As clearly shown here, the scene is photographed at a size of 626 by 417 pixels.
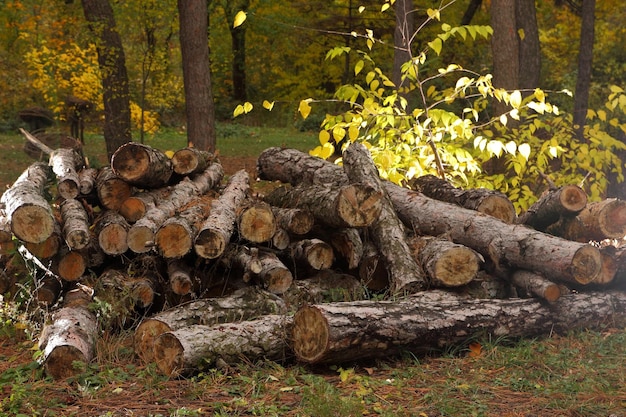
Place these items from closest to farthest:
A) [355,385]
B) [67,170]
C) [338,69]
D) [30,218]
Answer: [355,385], [30,218], [67,170], [338,69]

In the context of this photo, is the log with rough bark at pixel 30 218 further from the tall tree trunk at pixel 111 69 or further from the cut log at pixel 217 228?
the tall tree trunk at pixel 111 69

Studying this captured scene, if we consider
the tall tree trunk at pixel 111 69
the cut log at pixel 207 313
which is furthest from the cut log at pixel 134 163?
the tall tree trunk at pixel 111 69

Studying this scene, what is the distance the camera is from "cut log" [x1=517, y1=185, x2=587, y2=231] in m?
7.03

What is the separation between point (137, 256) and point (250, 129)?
77.2 feet

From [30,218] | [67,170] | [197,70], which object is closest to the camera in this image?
[30,218]

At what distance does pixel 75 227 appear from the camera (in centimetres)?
634

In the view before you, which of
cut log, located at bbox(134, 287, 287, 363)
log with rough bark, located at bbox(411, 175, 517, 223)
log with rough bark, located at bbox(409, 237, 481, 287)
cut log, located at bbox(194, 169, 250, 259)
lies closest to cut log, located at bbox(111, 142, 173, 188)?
cut log, located at bbox(194, 169, 250, 259)

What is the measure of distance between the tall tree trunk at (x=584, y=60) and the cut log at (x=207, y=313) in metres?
10.1

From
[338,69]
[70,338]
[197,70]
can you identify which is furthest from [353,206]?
[338,69]

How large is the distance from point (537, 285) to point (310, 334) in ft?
7.15

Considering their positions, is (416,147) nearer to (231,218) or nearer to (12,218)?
(231,218)

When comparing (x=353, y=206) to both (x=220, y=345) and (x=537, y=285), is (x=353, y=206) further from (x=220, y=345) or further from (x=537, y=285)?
(x=220, y=345)

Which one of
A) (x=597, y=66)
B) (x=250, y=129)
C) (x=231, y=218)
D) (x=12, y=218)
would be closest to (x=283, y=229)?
(x=231, y=218)

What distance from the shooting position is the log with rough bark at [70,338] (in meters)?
5.32
